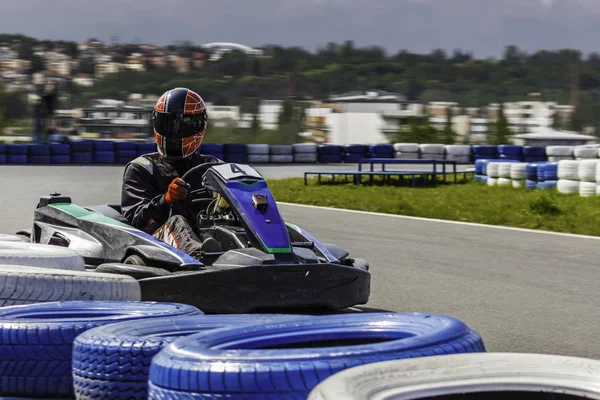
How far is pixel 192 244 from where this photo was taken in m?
5.62

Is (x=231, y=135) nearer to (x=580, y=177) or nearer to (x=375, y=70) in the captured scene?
(x=580, y=177)

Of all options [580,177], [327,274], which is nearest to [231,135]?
[580,177]

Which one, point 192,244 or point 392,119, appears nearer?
point 192,244

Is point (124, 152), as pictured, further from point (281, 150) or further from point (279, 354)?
point (279, 354)

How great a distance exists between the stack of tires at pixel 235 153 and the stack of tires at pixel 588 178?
12776mm

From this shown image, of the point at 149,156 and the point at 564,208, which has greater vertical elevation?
the point at 149,156

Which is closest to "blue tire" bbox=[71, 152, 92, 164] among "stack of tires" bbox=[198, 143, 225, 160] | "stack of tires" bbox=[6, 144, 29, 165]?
"stack of tires" bbox=[6, 144, 29, 165]

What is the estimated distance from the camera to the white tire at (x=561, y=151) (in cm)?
2433

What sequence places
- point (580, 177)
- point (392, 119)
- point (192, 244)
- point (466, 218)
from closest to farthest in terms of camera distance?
point (192, 244)
point (466, 218)
point (580, 177)
point (392, 119)

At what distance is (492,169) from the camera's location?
656 inches

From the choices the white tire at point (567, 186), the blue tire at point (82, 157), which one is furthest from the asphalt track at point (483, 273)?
the blue tire at point (82, 157)

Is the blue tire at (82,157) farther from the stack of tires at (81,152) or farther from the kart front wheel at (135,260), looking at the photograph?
the kart front wheel at (135,260)

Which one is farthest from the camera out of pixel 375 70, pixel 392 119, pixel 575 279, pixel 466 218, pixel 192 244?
pixel 375 70

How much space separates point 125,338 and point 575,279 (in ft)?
16.1
